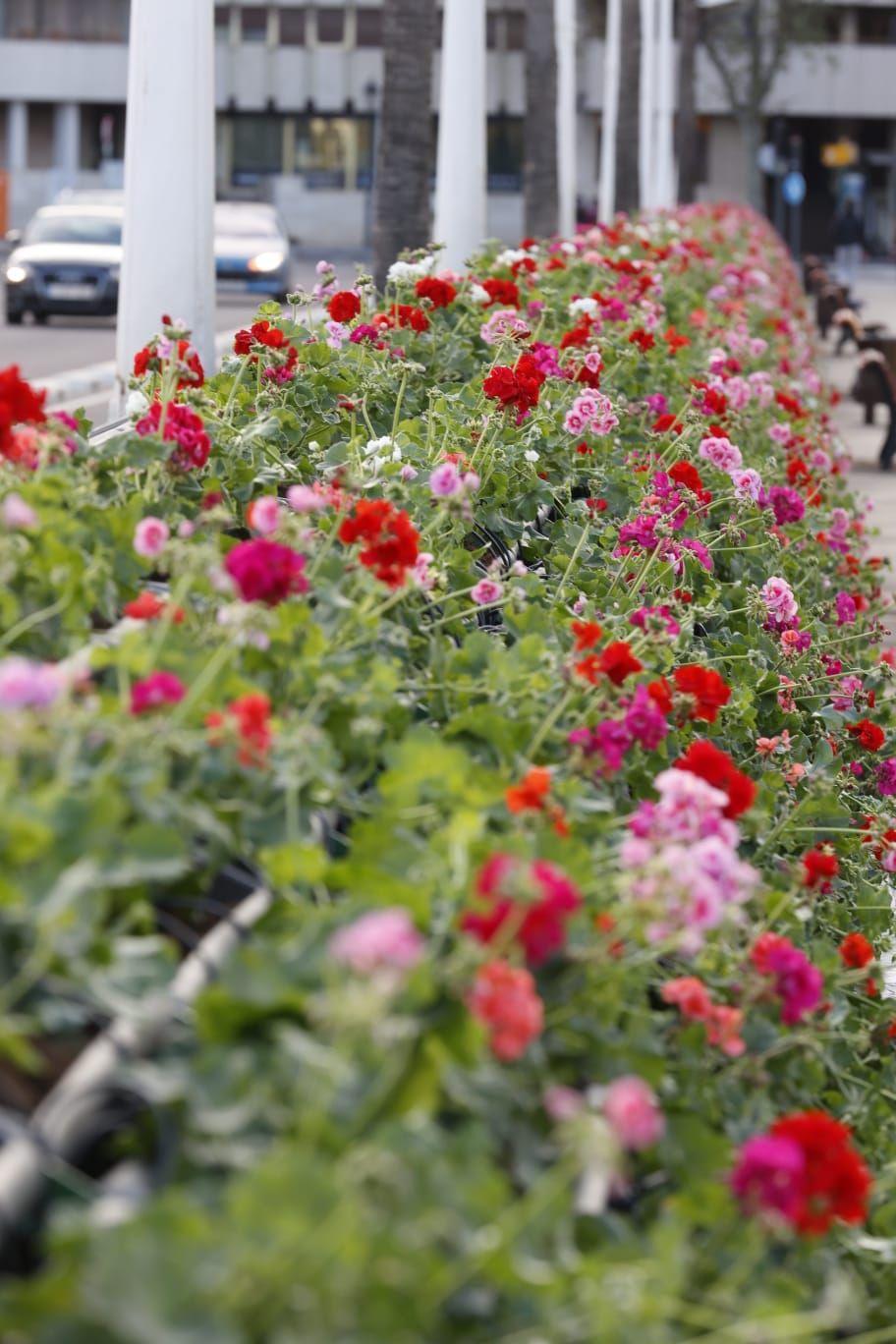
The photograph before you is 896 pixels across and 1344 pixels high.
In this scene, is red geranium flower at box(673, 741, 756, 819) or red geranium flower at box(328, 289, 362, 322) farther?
red geranium flower at box(328, 289, 362, 322)

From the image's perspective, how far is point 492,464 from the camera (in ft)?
14.7

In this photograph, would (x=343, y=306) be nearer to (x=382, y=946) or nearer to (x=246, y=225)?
(x=382, y=946)

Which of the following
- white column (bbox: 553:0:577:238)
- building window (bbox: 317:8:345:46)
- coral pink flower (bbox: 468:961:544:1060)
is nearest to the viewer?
coral pink flower (bbox: 468:961:544:1060)

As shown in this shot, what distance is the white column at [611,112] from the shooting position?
27.2m

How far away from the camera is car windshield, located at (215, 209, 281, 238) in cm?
3064

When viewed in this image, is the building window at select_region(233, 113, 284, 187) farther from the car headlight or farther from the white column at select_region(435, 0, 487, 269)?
the white column at select_region(435, 0, 487, 269)

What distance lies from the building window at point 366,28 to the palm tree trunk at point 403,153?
186ft

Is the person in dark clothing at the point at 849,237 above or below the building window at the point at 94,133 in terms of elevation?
below

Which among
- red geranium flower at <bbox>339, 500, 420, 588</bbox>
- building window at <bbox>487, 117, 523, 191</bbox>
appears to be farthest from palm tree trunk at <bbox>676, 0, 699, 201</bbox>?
red geranium flower at <bbox>339, 500, 420, 588</bbox>

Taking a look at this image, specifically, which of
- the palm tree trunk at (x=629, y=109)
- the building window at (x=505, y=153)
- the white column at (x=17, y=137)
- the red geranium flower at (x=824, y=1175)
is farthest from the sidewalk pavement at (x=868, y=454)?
the white column at (x=17, y=137)

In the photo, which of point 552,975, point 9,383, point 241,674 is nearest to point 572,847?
point 552,975

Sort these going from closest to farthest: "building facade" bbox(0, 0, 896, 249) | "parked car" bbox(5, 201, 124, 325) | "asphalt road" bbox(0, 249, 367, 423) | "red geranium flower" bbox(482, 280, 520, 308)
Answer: "red geranium flower" bbox(482, 280, 520, 308)
"asphalt road" bbox(0, 249, 367, 423)
"parked car" bbox(5, 201, 124, 325)
"building facade" bbox(0, 0, 896, 249)

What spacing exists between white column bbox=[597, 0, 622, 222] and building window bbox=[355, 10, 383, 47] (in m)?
37.5

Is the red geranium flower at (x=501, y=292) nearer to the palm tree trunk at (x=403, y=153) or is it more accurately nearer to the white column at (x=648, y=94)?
the palm tree trunk at (x=403, y=153)
